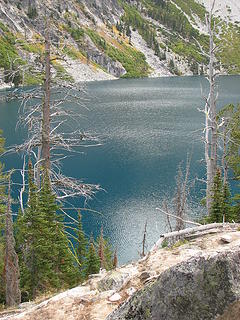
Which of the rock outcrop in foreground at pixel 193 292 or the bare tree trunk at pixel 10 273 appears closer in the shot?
the rock outcrop in foreground at pixel 193 292

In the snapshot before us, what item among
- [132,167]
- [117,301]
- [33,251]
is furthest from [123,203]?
[117,301]

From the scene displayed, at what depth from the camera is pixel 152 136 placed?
6169cm

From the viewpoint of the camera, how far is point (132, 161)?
5109 centimetres

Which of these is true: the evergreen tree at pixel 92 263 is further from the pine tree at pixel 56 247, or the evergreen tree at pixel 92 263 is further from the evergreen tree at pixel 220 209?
the evergreen tree at pixel 220 209

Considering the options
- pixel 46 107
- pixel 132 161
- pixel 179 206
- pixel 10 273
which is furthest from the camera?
pixel 132 161

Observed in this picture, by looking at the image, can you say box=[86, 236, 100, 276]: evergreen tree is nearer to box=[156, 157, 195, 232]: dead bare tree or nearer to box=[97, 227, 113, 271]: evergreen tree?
box=[97, 227, 113, 271]: evergreen tree

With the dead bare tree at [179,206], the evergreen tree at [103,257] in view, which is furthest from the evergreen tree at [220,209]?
the evergreen tree at [103,257]

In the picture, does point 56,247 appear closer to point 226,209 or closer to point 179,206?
point 179,206

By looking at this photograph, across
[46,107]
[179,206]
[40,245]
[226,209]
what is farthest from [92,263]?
[46,107]

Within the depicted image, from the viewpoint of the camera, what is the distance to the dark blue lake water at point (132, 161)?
1393 inches

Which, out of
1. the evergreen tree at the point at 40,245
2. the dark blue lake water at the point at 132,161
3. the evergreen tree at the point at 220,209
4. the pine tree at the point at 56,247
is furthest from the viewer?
the dark blue lake water at the point at 132,161

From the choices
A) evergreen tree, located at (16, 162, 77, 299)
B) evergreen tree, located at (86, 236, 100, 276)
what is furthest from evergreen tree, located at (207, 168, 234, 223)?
evergreen tree, located at (86, 236, 100, 276)

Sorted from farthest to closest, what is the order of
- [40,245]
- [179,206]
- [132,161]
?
[132,161] → [179,206] → [40,245]

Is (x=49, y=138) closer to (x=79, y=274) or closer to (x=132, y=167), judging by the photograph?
(x=79, y=274)
